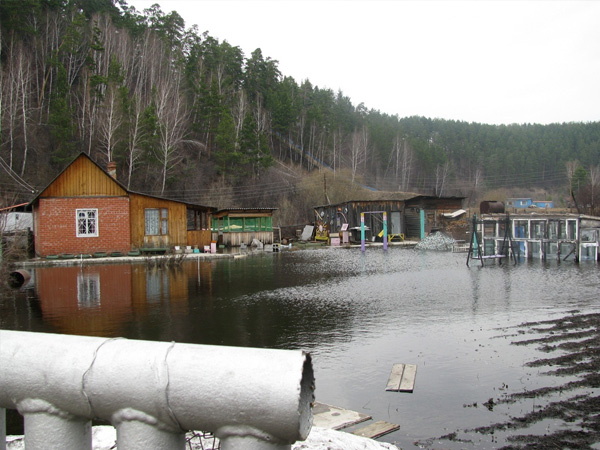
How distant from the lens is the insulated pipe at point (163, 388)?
227 cm

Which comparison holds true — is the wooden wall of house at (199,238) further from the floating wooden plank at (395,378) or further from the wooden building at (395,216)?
the floating wooden plank at (395,378)

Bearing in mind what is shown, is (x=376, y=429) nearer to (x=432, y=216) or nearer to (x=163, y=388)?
(x=163, y=388)

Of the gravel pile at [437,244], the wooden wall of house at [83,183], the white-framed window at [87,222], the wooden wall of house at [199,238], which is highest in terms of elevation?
the wooden wall of house at [83,183]

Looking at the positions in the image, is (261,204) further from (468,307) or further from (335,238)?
(468,307)

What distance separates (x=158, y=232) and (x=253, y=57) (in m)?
53.8

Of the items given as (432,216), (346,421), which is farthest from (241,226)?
(346,421)

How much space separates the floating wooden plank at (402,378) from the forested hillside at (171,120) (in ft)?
95.0

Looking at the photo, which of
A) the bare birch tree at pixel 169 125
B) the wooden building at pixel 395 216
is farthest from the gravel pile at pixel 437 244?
the bare birch tree at pixel 169 125

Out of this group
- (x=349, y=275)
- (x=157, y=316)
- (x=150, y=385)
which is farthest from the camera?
(x=349, y=275)

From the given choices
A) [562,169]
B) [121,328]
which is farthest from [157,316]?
[562,169]

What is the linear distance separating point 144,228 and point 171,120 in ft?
86.1

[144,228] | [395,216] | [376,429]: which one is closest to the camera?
[376,429]

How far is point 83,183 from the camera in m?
31.3

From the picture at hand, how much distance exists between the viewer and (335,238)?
4466 centimetres
